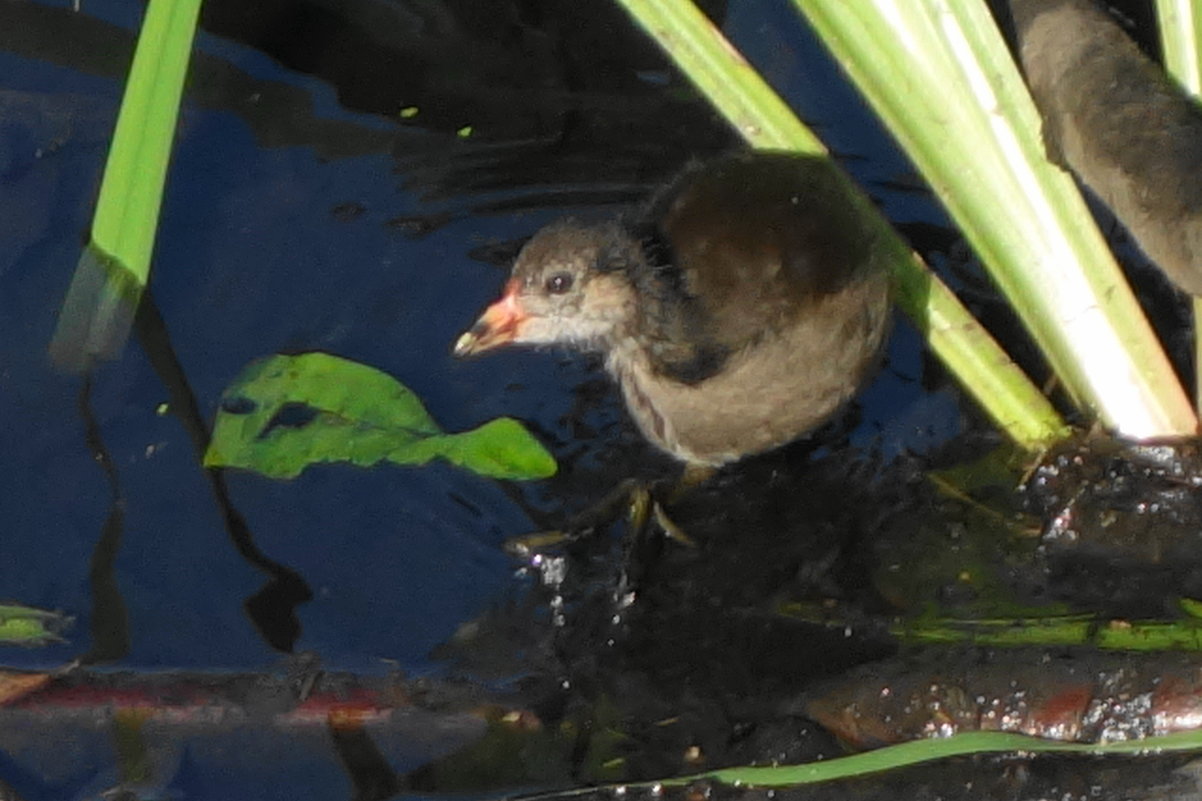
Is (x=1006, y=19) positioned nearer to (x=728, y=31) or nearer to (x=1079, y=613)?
(x=728, y=31)

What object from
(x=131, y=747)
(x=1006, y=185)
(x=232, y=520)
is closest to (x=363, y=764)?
(x=131, y=747)

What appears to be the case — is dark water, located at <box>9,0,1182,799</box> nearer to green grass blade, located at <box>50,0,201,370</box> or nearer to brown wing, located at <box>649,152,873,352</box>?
brown wing, located at <box>649,152,873,352</box>

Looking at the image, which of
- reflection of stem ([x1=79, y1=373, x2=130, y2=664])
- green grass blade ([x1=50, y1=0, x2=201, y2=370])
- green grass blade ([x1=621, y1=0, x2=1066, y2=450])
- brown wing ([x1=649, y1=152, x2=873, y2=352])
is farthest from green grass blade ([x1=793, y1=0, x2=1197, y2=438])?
reflection of stem ([x1=79, y1=373, x2=130, y2=664])

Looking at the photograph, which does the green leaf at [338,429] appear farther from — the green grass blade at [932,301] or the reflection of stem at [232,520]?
the green grass blade at [932,301]

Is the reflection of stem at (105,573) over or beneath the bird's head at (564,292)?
beneath

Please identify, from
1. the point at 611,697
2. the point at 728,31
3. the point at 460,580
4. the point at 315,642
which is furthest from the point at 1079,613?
the point at 728,31

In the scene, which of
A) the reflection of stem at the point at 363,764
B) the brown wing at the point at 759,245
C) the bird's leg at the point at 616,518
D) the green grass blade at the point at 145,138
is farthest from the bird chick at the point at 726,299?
the reflection of stem at the point at 363,764
